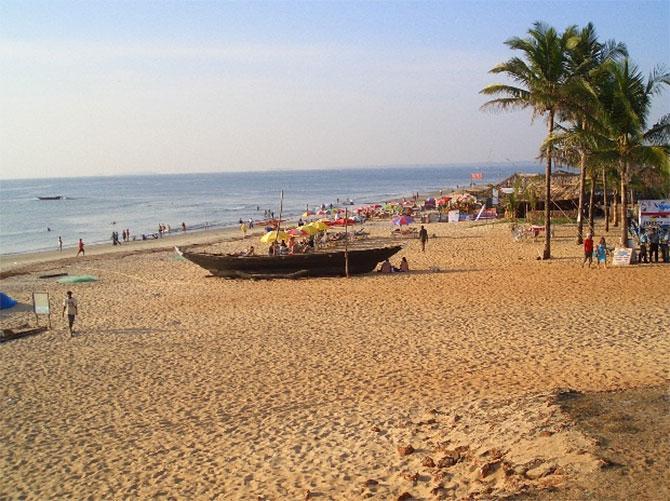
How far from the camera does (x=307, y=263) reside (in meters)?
20.9

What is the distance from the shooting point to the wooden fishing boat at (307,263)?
68.4 feet

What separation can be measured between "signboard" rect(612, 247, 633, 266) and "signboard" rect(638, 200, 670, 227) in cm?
129

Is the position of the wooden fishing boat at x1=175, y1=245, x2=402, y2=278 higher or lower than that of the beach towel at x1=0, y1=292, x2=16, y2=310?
higher

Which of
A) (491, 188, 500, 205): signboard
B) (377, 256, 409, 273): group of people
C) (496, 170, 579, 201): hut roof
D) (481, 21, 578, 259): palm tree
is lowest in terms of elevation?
(377, 256, 409, 273): group of people

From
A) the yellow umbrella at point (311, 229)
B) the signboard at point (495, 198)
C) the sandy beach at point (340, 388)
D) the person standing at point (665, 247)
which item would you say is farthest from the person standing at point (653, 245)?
the signboard at point (495, 198)

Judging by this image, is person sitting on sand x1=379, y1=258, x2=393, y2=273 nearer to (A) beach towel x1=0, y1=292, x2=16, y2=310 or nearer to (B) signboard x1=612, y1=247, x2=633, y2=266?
(B) signboard x1=612, y1=247, x2=633, y2=266

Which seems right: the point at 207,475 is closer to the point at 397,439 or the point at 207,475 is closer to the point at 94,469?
the point at 94,469

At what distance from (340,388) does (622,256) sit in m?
12.7

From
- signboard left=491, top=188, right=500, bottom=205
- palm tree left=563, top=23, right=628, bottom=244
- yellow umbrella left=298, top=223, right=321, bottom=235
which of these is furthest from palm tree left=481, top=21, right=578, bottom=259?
signboard left=491, top=188, right=500, bottom=205

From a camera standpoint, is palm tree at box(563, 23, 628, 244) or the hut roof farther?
the hut roof

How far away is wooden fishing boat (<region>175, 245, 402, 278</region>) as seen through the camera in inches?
821

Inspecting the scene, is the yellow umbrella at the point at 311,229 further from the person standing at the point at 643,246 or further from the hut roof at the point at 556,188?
the person standing at the point at 643,246

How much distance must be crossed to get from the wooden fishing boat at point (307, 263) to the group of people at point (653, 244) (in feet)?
25.0

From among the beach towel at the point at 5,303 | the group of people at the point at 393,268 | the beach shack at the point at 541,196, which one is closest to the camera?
the beach towel at the point at 5,303
